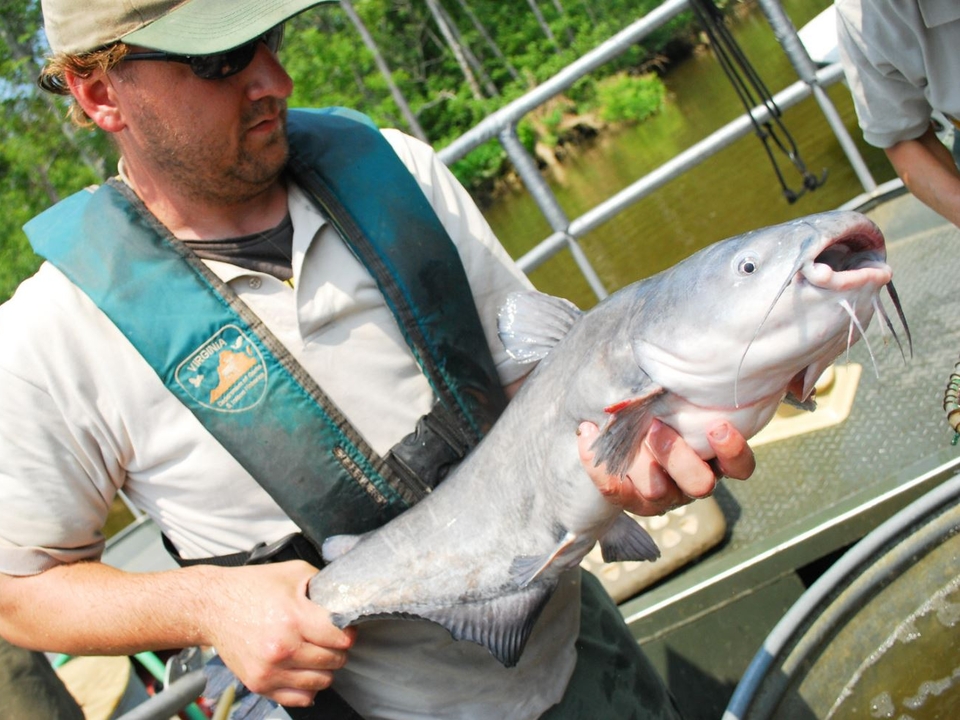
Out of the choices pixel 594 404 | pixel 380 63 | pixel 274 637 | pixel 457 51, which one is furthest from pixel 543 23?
pixel 274 637

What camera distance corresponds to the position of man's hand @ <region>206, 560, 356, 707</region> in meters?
1.83

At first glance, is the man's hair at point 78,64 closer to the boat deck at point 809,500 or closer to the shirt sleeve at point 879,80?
the shirt sleeve at point 879,80

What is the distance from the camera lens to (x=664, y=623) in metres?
3.12

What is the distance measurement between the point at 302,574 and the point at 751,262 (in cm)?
114

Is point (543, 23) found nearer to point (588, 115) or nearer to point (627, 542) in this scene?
point (588, 115)

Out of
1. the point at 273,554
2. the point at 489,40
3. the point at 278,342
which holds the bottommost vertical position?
the point at 489,40

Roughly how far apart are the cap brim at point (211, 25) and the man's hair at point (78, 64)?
5 cm

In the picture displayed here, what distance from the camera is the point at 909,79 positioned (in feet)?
8.44

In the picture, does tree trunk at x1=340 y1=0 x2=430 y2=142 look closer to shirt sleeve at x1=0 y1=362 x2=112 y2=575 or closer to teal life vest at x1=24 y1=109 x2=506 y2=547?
teal life vest at x1=24 y1=109 x2=506 y2=547

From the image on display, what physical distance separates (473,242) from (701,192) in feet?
37.8

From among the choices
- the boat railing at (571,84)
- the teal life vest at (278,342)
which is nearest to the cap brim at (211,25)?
the teal life vest at (278,342)

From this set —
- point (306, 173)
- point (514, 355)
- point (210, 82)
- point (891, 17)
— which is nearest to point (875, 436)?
point (891, 17)

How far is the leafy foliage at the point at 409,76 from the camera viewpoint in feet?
94.4

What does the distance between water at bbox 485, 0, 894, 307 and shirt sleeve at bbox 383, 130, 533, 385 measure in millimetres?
5818
